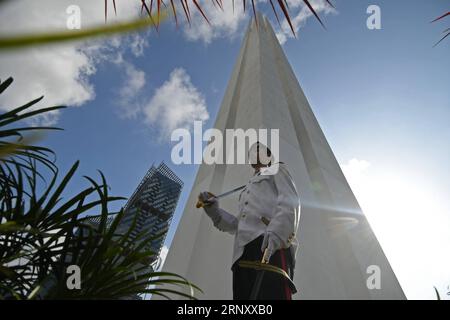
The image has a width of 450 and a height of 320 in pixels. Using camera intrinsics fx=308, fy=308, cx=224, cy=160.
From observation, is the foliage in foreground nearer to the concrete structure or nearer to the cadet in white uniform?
the cadet in white uniform

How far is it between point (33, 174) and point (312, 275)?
2046 millimetres

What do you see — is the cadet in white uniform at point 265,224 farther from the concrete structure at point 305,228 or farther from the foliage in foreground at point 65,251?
the concrete structure at point 305,228

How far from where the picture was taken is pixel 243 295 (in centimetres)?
102

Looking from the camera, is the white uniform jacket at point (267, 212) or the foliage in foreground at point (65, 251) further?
the white uniform jacket at point (267, 212)

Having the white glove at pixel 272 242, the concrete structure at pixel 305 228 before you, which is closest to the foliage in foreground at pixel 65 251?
the white glove at pixel 272 242

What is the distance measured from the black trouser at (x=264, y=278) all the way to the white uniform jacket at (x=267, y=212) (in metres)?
0.03

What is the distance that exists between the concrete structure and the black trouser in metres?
1.22

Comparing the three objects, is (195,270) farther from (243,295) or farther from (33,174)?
(33,174)

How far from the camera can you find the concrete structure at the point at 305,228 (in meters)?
2.36

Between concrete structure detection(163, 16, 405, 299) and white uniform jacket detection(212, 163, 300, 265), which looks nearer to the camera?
white uniform jacket detection(212, 163, 300, 265)

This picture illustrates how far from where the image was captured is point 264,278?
3.25 ft

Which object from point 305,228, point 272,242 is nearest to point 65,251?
point 272,242

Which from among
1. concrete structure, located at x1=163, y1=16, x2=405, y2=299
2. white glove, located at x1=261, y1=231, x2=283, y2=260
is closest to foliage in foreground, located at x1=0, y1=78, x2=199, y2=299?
white glove, located at x1=261, y1=231, x2=283, y2=260

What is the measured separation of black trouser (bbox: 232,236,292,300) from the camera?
38.0 inches
